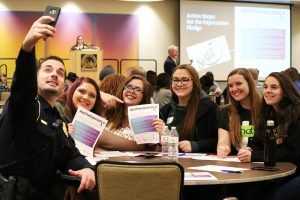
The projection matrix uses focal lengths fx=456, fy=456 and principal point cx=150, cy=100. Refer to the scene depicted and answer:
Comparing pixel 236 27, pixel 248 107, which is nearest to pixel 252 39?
pixel 236 27

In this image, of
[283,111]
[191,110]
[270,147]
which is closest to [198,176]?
[270,147]

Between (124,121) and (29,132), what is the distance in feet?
4.93

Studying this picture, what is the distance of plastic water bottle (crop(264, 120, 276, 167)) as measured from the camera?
121 inches

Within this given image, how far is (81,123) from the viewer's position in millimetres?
3225

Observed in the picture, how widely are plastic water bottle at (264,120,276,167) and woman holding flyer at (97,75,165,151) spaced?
3.73 feet

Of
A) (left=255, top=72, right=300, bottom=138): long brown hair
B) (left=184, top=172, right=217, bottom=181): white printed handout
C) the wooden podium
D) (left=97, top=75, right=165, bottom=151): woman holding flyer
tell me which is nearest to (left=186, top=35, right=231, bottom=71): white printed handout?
the wooden podium

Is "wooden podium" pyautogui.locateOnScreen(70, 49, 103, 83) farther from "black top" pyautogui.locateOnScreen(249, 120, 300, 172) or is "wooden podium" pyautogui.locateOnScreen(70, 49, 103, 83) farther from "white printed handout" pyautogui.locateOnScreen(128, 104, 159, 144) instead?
"black top" pyautogui.locateOnScreen(249, 120, 300, 172)

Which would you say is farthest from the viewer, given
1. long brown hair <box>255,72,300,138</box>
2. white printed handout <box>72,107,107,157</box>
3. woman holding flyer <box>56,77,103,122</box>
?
woman holding flyer <box>56,77,103,122</box>

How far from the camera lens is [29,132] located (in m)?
2.48

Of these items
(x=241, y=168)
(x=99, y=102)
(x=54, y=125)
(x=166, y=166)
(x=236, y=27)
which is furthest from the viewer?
(x=236, y=27)

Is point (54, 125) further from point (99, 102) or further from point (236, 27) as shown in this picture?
point (236, 27)

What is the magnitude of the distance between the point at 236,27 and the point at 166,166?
37.0 feet

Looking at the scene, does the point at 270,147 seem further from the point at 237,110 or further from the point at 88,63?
the point at 88,63

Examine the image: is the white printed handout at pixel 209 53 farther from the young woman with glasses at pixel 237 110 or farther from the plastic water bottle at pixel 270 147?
the plastic water bottle at pixel 270 147
